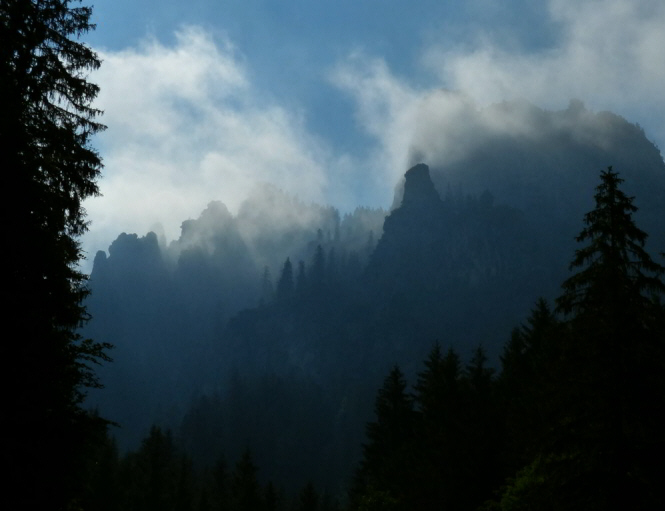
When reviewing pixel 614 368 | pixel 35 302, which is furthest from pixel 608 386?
pixel 35 302

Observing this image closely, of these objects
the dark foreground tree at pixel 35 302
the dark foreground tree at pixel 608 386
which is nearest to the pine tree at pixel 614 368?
the dark foreground tree at pixel 608 386

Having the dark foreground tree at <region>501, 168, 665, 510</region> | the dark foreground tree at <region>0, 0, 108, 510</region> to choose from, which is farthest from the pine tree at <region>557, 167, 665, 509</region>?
the dark foreground tree at <region>0, 0, 108, 510</region>

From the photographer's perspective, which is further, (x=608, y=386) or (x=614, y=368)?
(x=614, y=368)

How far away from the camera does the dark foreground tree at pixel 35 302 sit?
32.0ft

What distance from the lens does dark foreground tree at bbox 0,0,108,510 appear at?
384 inches

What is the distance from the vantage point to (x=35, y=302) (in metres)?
10.3

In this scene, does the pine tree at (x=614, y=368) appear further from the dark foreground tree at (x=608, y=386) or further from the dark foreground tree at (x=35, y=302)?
the dark foreground tree at (x=35, y=302)

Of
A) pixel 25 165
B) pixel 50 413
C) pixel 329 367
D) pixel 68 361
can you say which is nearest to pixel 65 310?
pixel 68 361

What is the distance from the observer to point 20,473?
955cm

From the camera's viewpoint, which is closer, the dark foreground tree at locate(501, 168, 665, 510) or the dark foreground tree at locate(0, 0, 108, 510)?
the dark foreground tree at locate(0, 0, 108, 510)

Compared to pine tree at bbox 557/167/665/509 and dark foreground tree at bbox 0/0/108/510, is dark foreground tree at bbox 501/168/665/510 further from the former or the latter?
dark foreground tree at bbox 0/0/108/510

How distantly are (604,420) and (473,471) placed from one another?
45.7 feet

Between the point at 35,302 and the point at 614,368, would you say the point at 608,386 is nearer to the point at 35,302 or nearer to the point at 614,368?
the point at 614,368

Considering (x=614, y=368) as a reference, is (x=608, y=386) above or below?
below
